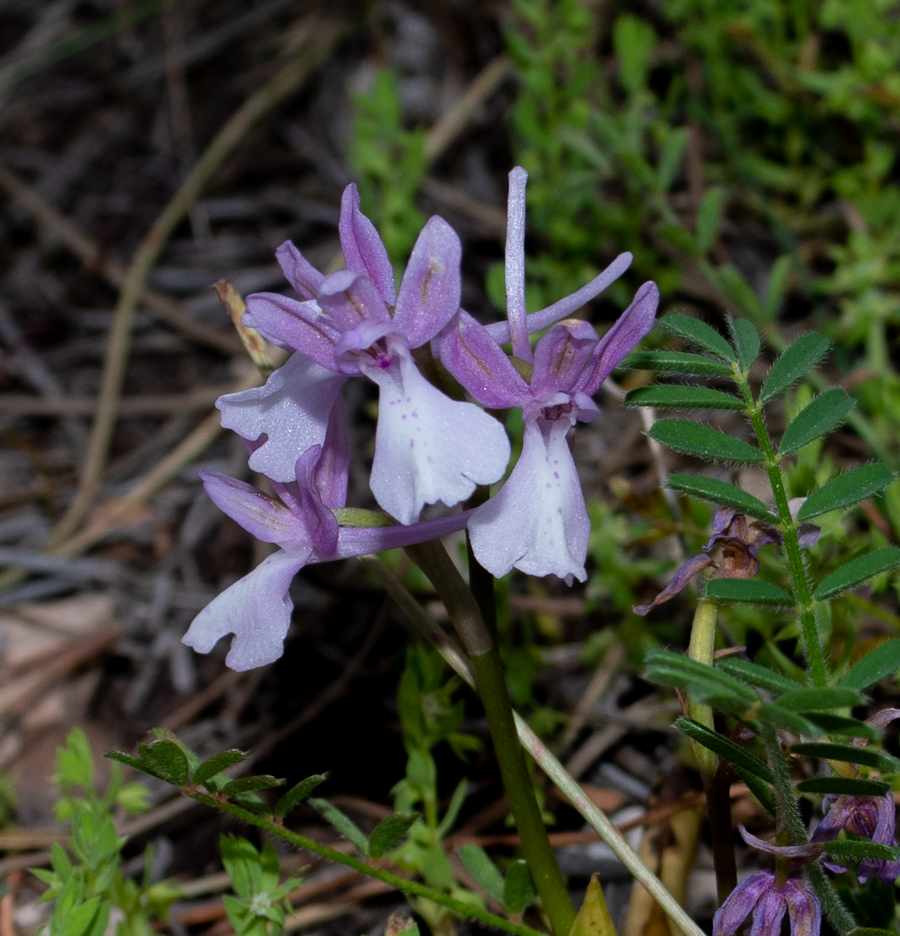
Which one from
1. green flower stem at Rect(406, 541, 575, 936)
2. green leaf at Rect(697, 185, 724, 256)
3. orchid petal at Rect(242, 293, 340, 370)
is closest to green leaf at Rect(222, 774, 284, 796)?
green flower stem at Rect(406, 541, 575, 936)

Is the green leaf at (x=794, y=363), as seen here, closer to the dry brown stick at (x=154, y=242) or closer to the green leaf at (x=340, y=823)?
the green leaf at (x=340, y=823)

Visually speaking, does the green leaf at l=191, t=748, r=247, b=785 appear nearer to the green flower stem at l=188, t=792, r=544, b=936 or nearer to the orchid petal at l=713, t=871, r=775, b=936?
the green flower stem at l=188, t=792, r=544, b=936

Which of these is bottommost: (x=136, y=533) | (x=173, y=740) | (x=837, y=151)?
(x=136, y=533)

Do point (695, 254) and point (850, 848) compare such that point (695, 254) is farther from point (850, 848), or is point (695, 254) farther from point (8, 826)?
point (8, 826)

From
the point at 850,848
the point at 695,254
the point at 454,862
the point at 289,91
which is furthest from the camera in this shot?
the point at 289,91

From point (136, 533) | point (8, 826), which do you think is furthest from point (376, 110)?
point (8, 826)
